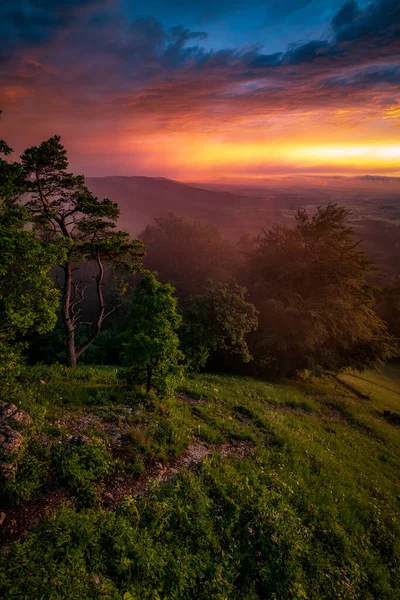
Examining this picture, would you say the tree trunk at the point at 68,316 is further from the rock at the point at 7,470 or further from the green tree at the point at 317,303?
the green tree at the point at 317,303

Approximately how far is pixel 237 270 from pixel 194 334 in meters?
15.0

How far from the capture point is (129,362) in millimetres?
13195

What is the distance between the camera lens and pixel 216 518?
8609mm

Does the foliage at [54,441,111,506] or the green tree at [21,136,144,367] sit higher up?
the green tree at [21,136,144,367]

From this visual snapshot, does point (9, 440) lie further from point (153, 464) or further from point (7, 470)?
point (153, 464)

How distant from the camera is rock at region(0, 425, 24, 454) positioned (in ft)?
25.8

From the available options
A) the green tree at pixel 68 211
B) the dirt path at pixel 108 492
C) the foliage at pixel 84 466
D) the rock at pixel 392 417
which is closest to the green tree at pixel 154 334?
the dirt path at pixel 108 492

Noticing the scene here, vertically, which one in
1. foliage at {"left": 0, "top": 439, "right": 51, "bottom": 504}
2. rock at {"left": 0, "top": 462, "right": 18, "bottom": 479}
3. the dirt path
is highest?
rock at {"left": 0, "top": 462, "right": 18, "bottom": 479}

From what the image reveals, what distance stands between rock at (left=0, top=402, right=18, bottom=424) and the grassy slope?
0.95 metres

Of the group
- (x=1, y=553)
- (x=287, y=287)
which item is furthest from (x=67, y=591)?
(x=287, y=287)

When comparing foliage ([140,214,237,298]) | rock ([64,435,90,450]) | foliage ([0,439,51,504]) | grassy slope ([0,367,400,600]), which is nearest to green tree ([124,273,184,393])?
grassy slope ([0,367,400,600])

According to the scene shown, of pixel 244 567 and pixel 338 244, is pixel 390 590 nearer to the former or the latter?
pixel 244 567

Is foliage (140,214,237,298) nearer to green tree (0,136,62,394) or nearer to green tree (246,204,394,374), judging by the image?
green tree (246,204,394,374)

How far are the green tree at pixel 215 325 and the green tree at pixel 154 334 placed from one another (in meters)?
12.4
